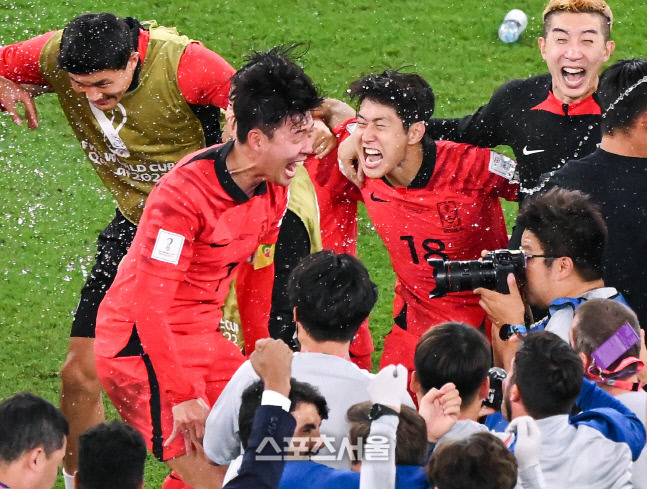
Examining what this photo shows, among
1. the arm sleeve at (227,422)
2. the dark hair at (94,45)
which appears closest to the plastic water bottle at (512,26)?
the dark hair at (94,45)

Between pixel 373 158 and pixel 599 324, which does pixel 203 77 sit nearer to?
pixel 373 158

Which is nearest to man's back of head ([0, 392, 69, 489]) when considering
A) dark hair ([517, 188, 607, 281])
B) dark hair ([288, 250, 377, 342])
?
dark hair ([288, 250, 377, 342])

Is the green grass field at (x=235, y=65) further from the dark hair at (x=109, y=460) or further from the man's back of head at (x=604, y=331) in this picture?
the dark hair at (x=109, y=460)

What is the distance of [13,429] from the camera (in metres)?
3.52

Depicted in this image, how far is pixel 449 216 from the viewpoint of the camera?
496cm

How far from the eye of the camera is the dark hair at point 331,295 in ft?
11.6

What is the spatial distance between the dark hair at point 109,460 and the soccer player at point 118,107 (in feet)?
5.20

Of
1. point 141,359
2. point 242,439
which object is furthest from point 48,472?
point 141,359

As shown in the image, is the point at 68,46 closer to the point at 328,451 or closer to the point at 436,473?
the point at 328,451

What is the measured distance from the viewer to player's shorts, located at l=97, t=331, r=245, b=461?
4.32 meters

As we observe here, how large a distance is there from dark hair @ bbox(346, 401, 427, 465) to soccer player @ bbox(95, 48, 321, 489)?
1013 millimetres

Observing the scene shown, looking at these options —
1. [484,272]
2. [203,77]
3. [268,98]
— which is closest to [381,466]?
[484,272]

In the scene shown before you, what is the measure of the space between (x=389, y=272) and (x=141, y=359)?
283 centimetres

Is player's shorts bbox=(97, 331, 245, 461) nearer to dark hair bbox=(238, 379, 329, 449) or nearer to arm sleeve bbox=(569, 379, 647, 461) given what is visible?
dark hair bbox=(238, 379, 329, 449)
